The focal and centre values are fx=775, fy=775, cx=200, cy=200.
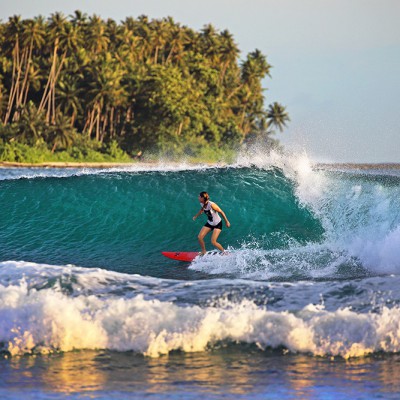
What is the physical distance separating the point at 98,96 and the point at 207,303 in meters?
66.8

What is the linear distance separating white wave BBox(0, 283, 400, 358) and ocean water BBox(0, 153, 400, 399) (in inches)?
0.7

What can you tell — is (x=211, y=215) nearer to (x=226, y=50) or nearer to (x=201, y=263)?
(x=201, y=263)

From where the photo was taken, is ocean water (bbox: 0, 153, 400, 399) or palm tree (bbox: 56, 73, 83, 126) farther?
palm tree (bbox: 56, 73, 83, 126)

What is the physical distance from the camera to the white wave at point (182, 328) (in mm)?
8109

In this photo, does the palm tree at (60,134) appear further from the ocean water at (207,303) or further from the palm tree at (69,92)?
the ocean water at (207,303)

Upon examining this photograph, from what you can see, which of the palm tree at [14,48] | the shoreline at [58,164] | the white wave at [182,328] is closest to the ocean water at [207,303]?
the white wave at [182,328]

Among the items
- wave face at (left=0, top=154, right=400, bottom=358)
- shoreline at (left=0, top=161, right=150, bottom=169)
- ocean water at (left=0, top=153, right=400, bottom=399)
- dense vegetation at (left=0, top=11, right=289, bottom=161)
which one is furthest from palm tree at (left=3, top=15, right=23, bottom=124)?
ocean water at (left=0, top=153, right=400, bottom=399)

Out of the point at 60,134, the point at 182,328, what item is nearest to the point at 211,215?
the point at 182,328

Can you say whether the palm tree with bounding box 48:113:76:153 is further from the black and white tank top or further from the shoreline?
the black and white tank top

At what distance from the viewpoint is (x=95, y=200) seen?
792 inches

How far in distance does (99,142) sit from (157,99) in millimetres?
7248

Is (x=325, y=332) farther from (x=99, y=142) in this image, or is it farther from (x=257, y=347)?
(x=99, y=142)

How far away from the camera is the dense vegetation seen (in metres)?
72.0

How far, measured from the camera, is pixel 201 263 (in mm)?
14602
